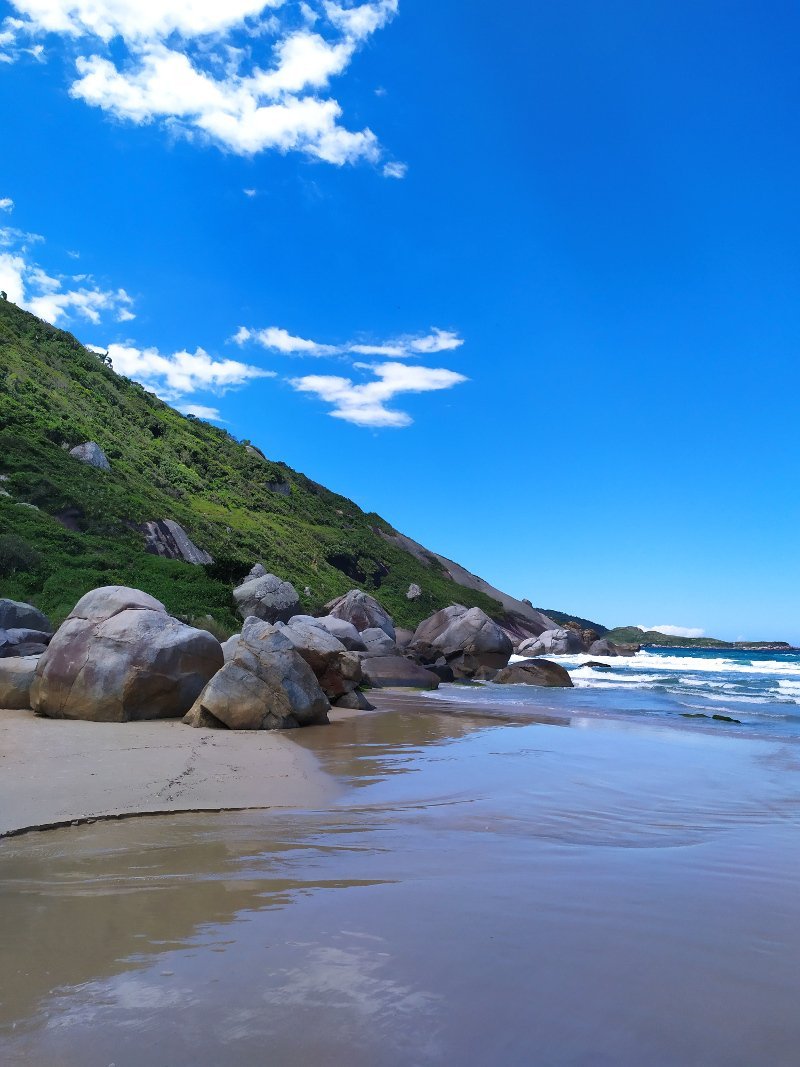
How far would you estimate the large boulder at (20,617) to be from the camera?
51.9 ft

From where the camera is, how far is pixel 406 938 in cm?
331

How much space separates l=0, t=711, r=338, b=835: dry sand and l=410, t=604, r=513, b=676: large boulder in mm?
23859

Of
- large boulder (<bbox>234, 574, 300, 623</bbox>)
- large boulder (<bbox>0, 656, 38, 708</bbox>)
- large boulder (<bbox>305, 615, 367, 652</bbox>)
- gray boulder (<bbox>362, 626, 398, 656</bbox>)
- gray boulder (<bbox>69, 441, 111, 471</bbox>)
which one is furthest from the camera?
gray boulder (<bbox>69, 441, 111, 471</bbox>)

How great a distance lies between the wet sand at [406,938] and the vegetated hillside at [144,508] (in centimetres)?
1666

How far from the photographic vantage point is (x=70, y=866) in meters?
4.34

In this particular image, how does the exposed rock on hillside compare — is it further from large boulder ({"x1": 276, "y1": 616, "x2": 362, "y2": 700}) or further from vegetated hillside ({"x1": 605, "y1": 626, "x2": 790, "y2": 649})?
vegetated hillside ({"x1": 605, "y1": 626, "x2": 790, "y2": 649})

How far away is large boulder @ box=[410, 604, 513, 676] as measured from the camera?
110ft

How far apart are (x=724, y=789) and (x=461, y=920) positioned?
5452 mm

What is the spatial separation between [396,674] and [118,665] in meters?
13.6

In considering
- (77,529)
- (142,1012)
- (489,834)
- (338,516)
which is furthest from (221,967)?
(338,516)

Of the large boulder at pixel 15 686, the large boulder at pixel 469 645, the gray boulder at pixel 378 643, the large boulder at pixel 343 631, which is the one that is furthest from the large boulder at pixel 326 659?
the large boulder at pixel 469 645

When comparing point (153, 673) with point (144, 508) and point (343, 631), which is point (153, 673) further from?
point (144, 508)

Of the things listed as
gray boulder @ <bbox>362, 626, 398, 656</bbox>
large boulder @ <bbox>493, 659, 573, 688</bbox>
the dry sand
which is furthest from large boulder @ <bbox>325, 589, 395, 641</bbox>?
the dry sand

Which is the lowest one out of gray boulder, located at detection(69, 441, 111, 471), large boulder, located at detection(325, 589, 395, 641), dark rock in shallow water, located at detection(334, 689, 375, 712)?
dark rock in shallow water, located at detection(334, 689, 375, 712)
